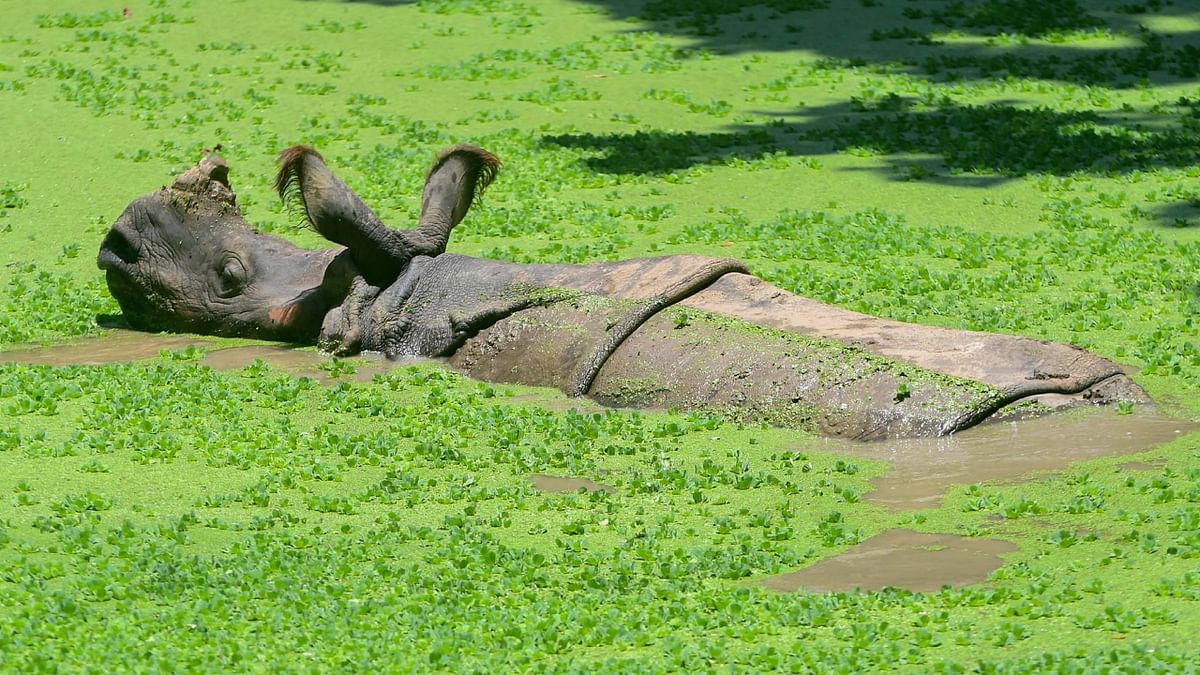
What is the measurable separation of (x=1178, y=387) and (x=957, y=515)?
2.14m

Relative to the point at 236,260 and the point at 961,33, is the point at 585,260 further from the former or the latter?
the point at 961,33

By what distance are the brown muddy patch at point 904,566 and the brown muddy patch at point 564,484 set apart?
4.00ft

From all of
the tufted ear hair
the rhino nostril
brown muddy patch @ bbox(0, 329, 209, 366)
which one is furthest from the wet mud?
the rhino nostril

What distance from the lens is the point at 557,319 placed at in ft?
28.3

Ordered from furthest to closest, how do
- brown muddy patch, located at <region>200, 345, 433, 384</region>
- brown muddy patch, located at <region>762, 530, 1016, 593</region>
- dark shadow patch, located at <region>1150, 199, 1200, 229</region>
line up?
dark shadow patch, located at <region>1150, 199, 1200, 229</region>, brown muddy patch, located at <region>200, 345, 433, 384</region>, brown muddy patch, located at <region>762, 530, 1016, 593</region>

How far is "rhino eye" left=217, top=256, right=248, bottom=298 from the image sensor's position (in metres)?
9.85

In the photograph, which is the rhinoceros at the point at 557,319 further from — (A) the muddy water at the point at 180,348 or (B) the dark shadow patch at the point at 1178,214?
(B) the dark shadow patch at the point at 1178,214

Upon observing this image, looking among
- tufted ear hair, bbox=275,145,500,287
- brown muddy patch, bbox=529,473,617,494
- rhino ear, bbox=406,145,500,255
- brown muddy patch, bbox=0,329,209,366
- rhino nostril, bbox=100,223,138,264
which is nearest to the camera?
brown muddy patch, bbox=529,473,617,494

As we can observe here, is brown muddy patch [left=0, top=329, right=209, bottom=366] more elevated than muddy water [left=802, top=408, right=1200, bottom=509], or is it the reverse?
muddy water [left=802, top=408, right=1200, bottom=509]

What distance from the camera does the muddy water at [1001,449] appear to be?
677cm

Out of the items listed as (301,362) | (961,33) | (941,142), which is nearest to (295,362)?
(301,362)

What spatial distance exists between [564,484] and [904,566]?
1637 millimetres

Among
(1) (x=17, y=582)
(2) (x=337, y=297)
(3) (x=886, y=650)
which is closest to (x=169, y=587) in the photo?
(1) (x=17, y=582)

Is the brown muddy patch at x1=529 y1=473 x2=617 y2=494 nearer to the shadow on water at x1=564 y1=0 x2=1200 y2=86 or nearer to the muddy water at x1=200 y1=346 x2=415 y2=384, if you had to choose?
the muddy water at x1=200 y1=346 x2=415 y2=384
